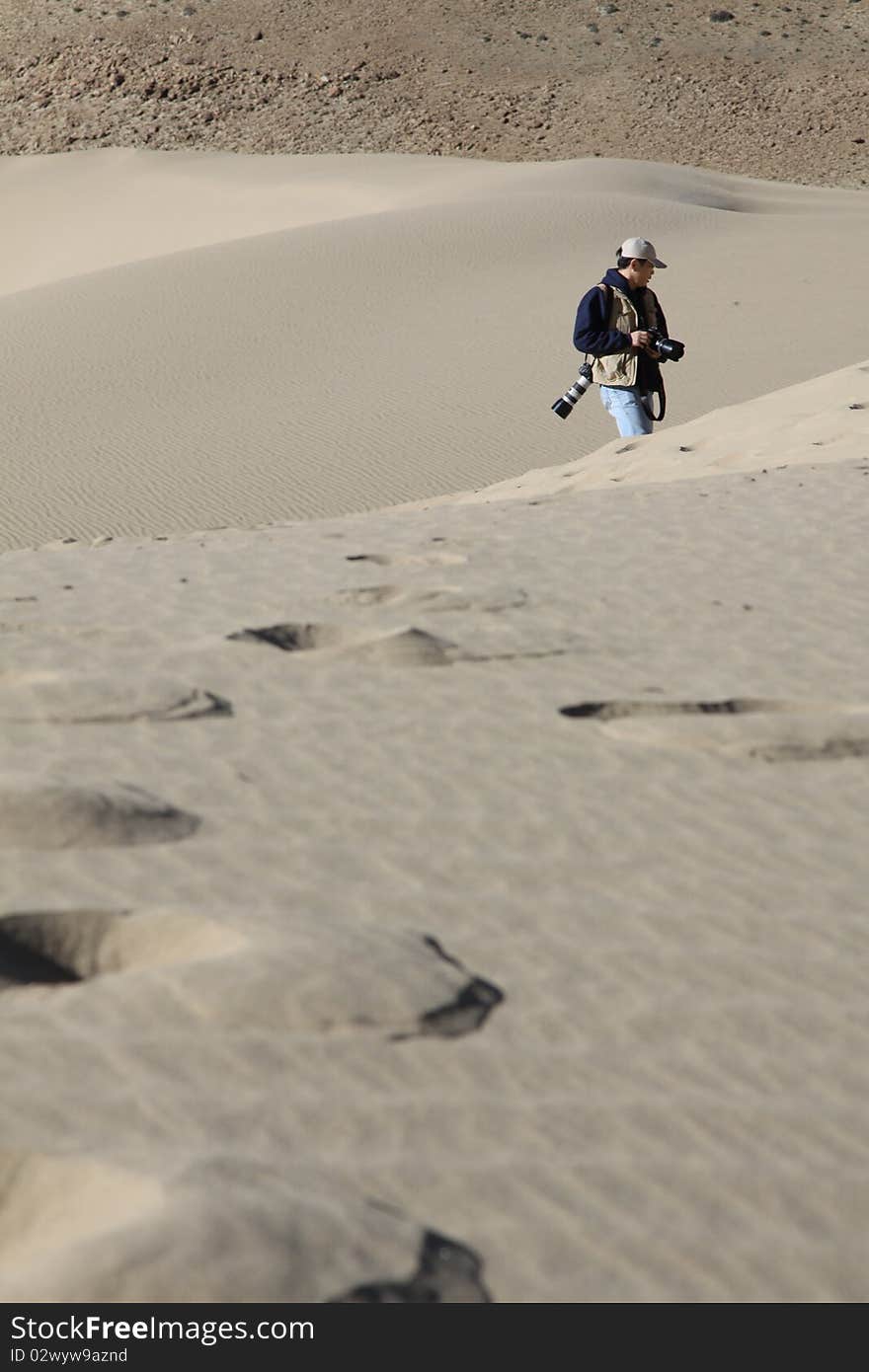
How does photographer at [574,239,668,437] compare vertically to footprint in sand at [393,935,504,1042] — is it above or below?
above

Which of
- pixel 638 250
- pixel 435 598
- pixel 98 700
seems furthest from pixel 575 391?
pixel 98 700

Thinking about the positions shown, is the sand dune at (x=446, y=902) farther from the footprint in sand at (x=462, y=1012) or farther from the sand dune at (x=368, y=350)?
the sand dune at (x=368, y=350)

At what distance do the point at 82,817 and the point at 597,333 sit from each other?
5.07 metres

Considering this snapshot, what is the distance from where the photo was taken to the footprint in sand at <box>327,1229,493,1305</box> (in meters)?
1.78

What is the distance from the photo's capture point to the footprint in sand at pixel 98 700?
3.52 m

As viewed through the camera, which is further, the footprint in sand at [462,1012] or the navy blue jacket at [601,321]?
the navy blue jacket at [601,321]

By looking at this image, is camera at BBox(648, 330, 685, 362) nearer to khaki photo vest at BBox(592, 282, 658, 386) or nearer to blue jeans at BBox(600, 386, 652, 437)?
khaki photo vest at BBox(592, 282, 658, 386)

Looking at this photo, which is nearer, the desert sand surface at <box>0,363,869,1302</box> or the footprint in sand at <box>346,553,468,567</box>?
the desert sand surface at <box>0,363,869,1302</box>

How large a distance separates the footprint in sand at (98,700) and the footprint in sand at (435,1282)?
1.85 metres

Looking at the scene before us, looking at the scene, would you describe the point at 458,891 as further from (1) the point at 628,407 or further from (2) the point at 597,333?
(1) the point at 628,407

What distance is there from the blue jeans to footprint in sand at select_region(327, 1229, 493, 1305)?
642cm

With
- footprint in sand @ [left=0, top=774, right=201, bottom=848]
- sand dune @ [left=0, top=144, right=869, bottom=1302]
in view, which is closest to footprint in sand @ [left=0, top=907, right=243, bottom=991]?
sand dune @ [left=0, top=144, right=869, bottom=1302]

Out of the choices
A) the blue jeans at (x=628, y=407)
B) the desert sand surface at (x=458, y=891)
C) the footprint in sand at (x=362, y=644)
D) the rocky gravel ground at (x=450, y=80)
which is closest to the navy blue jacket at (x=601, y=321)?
the blue jeans at (x=628, y=407)

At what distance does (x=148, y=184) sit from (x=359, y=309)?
14.1 meters
